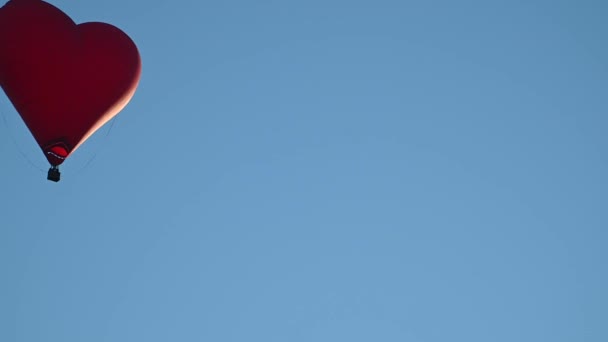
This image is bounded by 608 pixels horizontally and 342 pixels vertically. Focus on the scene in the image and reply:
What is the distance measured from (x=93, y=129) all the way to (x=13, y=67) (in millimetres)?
3057

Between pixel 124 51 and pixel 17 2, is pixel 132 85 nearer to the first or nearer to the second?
pixel 124 51

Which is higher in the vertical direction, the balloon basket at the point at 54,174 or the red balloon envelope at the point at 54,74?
the red balloon envelope at the point at 54,74

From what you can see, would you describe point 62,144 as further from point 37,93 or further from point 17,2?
point 17,2

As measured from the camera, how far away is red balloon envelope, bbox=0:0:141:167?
45.6m

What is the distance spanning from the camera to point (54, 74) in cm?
4575

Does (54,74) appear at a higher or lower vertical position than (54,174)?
higher

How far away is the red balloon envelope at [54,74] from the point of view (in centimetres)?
4559

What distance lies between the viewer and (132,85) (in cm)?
4712

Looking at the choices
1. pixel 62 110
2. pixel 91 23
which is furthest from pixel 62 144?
pixel 91 23

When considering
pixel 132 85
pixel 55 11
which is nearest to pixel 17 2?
pixel 55 11

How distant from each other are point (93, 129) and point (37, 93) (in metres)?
2.09

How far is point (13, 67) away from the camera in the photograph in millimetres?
45844

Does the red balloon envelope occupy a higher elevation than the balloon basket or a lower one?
higher

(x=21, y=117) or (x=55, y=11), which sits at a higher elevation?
(x=55, y=11)
